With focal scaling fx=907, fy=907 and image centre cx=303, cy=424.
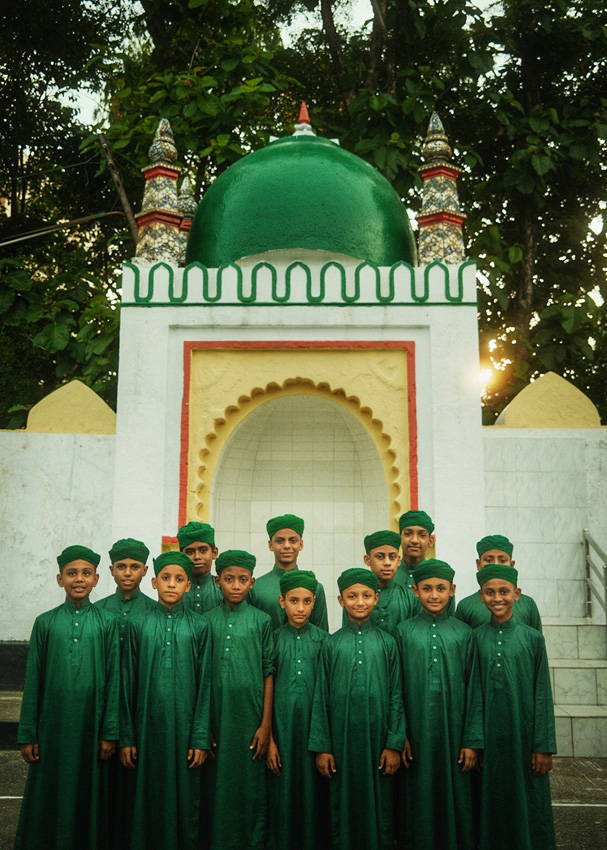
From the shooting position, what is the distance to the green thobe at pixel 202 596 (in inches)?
203

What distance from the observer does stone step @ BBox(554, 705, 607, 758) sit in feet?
21.5

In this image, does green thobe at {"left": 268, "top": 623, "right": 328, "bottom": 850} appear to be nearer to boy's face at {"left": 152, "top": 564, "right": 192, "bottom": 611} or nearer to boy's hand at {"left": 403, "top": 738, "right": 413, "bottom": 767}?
boy's hand at {"left": 403, "top": 738, "right": 413, "bottom": 767}

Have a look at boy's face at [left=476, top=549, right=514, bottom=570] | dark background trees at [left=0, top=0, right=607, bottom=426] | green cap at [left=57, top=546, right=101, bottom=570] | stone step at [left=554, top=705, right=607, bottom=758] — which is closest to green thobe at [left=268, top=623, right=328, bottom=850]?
green cap at [left=57, top=546, right=101, bottom=570]

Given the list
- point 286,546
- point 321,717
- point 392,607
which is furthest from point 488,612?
point 321,717

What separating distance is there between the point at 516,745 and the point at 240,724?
1283 millimetres

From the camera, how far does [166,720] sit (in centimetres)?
421

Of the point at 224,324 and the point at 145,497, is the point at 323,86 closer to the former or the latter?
the point at 224,324

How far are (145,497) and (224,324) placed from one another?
4.84 feet

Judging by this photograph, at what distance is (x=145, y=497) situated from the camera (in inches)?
267

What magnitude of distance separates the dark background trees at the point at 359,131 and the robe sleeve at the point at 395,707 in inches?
263

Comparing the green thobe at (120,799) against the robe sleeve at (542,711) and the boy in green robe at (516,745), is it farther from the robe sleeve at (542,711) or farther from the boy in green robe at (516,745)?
the robe sleeve at (542,711)

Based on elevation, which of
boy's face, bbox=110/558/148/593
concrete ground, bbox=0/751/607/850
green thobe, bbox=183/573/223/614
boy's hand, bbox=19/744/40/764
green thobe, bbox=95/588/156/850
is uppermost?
boy's face, bbox=110/558/148/593

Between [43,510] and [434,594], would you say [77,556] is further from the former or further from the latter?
[43,510]

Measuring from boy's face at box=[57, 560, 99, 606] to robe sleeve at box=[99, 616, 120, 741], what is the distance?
0.63 feet
